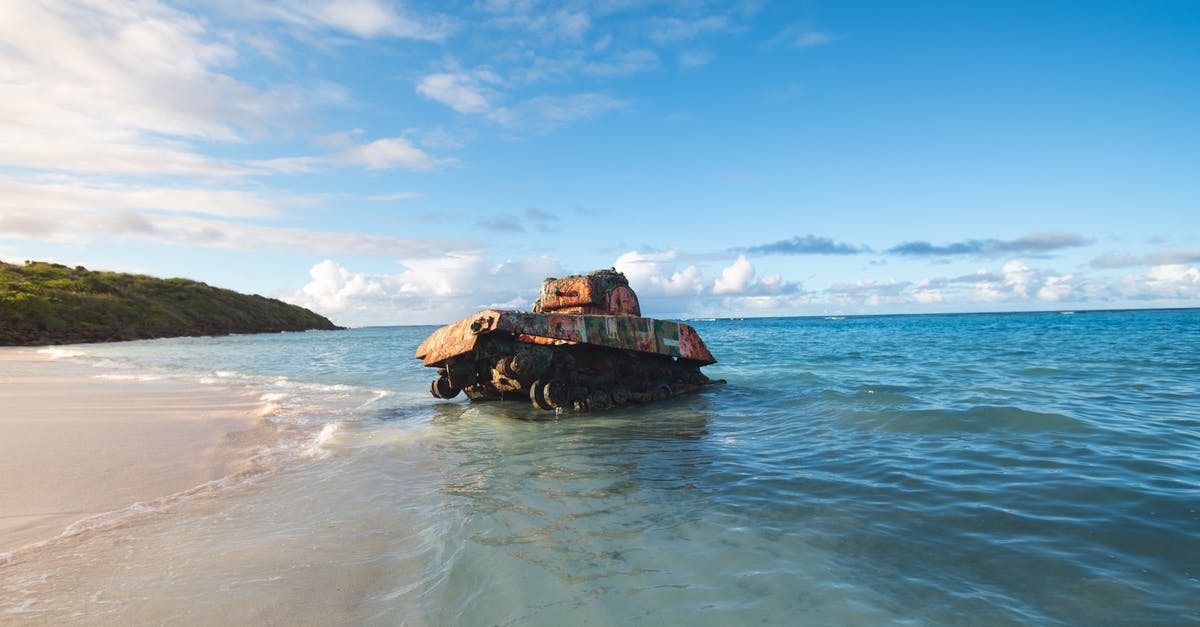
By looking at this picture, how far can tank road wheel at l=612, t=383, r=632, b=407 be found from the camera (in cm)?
1141

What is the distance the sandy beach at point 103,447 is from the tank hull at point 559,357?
3.18m

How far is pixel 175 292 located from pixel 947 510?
78.3 meters

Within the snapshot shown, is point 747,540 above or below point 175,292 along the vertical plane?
below

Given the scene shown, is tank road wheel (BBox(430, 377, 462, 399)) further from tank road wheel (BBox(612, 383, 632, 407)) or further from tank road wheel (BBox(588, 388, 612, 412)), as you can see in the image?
tank road wheel (BBox(612, 383, 632, 407))

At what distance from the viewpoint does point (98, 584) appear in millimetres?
3381

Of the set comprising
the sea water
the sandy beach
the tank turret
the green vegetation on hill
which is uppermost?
the green vegetation on hill

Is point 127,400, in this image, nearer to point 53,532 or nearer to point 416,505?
point 53,532

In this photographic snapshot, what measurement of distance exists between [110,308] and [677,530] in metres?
59.6

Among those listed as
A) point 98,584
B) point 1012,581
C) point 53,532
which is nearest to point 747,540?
point 1012,581

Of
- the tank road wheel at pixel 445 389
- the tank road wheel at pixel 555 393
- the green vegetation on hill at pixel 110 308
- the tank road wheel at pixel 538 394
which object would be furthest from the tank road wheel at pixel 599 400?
the green vegetation on hill at pixel 110 308

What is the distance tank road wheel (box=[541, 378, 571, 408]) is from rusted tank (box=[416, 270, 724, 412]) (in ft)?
0.06

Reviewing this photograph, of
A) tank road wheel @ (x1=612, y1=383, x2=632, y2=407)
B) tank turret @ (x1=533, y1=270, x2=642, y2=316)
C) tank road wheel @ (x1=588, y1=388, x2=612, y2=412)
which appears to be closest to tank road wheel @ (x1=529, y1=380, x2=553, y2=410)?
tank road wheel @ (x1=588, y1=388, x2=612, y2=412)

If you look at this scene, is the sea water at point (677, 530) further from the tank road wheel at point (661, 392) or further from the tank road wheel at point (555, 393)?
the tank road wheel at point (661, 392)

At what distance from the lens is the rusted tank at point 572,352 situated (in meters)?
10.3
